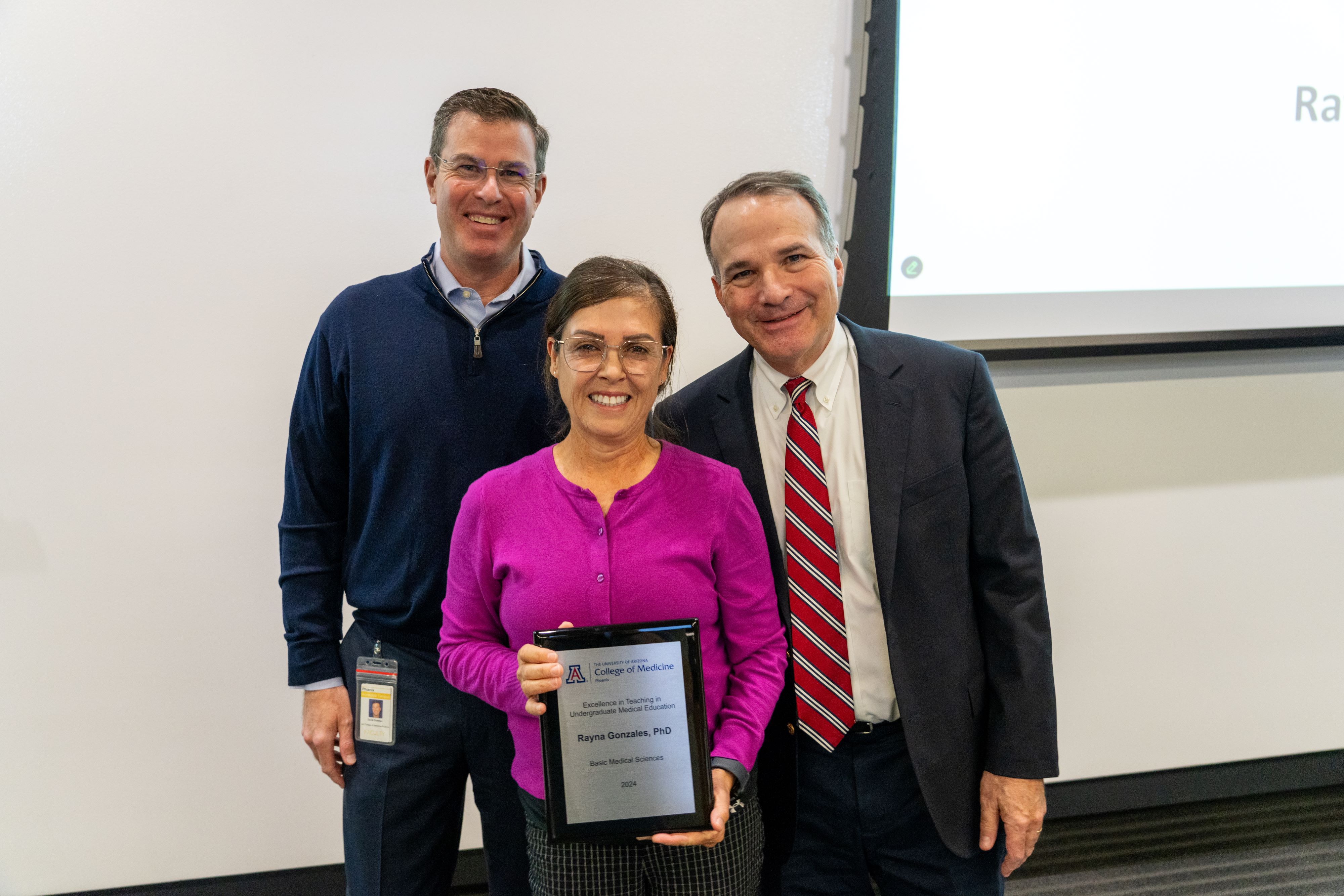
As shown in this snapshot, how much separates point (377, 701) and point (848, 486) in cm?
100

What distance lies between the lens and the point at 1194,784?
2.69 metres

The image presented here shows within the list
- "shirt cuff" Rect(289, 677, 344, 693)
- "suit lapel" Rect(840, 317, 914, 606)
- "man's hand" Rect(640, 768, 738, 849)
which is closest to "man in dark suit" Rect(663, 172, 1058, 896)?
"suit lapel" Rect(840, 317, 914, 606)

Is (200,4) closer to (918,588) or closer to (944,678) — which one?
(918,588)

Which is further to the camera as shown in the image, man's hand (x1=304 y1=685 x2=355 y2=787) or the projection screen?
the projection screen

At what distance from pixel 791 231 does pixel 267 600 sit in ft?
5.99

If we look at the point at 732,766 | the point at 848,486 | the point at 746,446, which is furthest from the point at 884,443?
the point at 732,766

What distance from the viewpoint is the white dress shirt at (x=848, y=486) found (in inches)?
54.9

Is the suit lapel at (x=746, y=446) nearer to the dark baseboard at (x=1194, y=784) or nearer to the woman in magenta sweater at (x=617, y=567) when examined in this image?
the woman in magenta sweater at (x=617, y=567)

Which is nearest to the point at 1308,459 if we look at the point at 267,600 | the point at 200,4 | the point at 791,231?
the point at 791,231

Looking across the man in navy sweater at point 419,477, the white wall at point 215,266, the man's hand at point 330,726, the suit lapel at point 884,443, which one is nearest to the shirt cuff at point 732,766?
the suit lapel at point 884,443

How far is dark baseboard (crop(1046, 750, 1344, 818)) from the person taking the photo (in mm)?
2635

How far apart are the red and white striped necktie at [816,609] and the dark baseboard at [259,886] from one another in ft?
4.81

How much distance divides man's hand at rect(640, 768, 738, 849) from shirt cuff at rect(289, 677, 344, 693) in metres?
0.77

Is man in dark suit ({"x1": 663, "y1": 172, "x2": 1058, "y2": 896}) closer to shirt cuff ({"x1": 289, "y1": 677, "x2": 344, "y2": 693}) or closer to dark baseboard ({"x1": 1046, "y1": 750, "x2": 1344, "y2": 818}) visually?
shirt cuff ({"x1": 289, "y1": 677, "x2": 344, "y2": 693})
